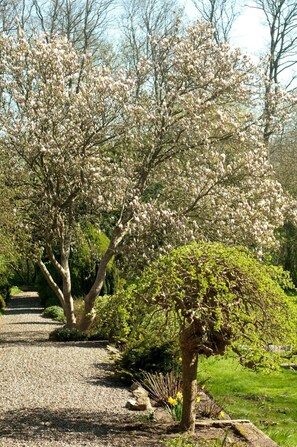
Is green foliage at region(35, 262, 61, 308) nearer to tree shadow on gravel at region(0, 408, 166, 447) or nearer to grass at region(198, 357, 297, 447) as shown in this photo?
grass at region(198, 357, 297, 447)

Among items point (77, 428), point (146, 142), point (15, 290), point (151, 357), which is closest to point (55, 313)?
point (146, 142)

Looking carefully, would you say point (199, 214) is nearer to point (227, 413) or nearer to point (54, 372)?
point (54, 372)

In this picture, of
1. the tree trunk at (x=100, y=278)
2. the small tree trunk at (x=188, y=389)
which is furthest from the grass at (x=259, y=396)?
the tree trunk at (x=100, y=278)

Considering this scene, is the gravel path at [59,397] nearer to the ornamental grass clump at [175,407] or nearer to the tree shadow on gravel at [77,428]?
the tree shadow on gravel at [77,428]

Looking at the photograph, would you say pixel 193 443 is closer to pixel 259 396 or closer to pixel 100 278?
pixel 259 396

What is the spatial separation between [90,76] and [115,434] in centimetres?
819

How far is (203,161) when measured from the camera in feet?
41.4

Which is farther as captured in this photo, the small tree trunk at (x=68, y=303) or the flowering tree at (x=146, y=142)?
the small tree trunk at (x=68, y=303)

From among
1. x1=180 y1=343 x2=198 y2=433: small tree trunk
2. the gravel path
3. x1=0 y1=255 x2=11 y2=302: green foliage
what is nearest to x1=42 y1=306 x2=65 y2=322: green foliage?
x1=0 y1=255 x2=11 y2=302: green foliage

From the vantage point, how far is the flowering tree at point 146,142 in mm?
12359

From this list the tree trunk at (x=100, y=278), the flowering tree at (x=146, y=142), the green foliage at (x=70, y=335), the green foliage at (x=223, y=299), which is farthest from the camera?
the tree trunk at (x=100, y=278)

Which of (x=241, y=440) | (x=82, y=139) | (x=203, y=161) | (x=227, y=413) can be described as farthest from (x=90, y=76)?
(x=241, y=440)

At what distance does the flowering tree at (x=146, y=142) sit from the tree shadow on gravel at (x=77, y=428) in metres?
5.20

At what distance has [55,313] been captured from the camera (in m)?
18.1
